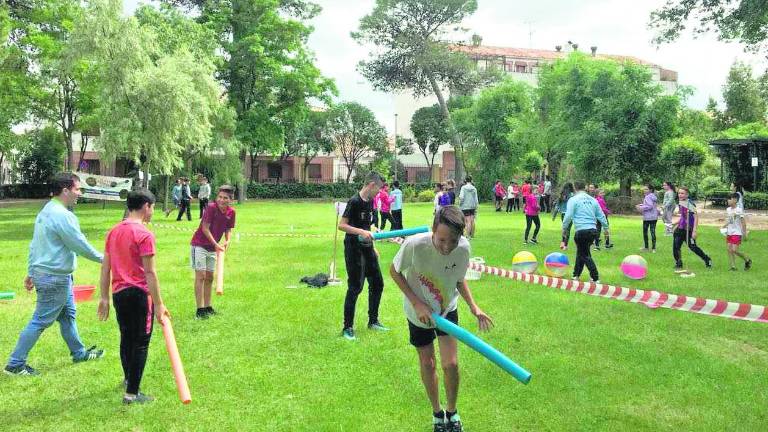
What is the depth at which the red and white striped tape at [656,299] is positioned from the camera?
6832 millimetres

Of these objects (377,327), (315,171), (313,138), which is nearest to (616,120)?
(377,327)

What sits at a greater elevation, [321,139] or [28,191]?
[321,139]

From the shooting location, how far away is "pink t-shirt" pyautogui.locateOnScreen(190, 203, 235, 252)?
25.5ft

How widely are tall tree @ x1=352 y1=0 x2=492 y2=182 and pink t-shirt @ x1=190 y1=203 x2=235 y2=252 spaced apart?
42.4m

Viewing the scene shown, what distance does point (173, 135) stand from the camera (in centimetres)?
2219

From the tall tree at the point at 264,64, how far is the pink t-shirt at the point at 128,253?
37.3m

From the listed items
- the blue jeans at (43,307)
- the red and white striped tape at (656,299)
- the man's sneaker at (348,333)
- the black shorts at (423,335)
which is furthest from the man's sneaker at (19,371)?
the red and white striped tape at (656,299)

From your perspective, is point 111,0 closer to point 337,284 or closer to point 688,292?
point 337,284

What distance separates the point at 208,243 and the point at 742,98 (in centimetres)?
6382

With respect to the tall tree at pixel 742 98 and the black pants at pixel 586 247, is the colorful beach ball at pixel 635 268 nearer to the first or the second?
the black pants at pixel 586 247

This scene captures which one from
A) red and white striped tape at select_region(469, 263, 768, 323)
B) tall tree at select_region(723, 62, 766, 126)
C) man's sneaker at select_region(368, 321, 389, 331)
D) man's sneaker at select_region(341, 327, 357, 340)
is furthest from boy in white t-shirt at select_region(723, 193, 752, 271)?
tall tree at select_region(723, 62, 766, 126)

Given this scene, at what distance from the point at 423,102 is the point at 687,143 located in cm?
4106

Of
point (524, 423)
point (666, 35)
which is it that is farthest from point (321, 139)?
point (524, 423)

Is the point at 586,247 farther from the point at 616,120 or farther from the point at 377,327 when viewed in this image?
the point at 616,120
